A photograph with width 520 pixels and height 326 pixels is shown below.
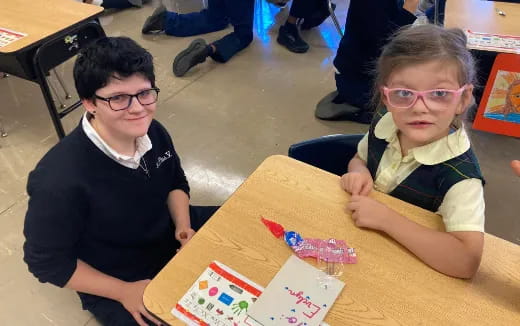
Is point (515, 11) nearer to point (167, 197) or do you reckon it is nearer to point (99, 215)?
point (167, 197)

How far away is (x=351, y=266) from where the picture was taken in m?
0.86

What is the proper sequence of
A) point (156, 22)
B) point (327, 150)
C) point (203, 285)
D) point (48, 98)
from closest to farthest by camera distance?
point (203, 285)
point (327, 150)
point (48, 98)
point (156, 22)

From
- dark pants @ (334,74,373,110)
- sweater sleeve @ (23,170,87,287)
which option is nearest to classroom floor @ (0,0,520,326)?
dark pants @ (334,74,373,110)

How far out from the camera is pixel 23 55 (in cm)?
185

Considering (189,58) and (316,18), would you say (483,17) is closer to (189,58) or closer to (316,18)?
(316,18)

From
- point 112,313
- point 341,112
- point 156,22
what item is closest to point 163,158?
point 112,313

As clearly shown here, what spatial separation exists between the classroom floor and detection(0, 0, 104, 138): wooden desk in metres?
0.59

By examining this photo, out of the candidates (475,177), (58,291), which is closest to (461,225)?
(475,177)

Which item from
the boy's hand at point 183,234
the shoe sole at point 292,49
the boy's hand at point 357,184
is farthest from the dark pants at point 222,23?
the boy's hand at point 357,184

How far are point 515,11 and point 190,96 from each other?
6.49ft

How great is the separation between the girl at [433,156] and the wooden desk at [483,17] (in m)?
1.09

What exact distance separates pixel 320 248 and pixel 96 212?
1.93 feet

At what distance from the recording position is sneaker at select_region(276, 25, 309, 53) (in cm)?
332

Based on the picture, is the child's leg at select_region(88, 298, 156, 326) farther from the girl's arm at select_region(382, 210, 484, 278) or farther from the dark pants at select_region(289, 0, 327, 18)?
the dark pants at select_region(289, 0, 327, 18)
